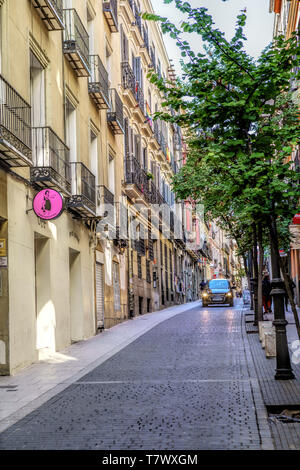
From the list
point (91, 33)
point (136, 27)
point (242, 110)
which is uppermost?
point (136, 27)

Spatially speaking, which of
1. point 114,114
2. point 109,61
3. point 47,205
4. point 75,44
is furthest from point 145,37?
point 47,205

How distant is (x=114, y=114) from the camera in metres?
23.4

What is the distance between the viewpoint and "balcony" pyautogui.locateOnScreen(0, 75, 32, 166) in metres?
10.9

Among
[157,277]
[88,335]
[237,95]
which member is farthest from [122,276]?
[237,95]

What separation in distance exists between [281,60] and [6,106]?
4.88 metres

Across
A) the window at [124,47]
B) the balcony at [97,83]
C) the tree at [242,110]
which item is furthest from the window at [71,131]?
the window at [124,47]

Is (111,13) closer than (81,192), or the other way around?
(81,192)

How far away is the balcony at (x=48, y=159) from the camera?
13391mm

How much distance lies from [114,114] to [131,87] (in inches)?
201

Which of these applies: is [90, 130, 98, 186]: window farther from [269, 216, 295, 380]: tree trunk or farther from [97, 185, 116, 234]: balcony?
[269, 216, 295, 380]: tree trunk

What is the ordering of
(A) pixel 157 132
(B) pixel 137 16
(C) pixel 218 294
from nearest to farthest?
1. (B) pixel 137 16
2. (C) pixel 218 294
3. (A) pixel 157 132

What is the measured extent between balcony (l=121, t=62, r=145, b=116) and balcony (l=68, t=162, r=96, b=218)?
30.8ft

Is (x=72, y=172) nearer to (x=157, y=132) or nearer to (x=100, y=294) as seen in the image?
(x=100, y=294)

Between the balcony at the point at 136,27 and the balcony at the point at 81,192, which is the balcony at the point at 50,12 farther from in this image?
the balcony at the point at 136,27
